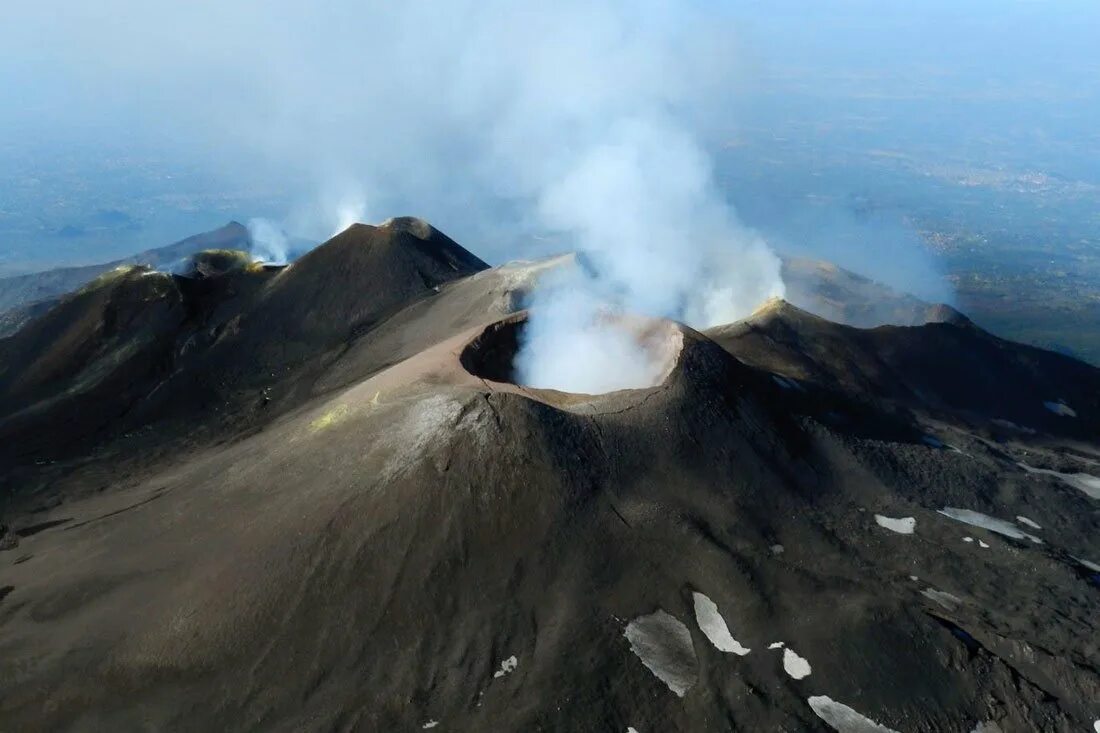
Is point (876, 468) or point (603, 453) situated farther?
point (876, 468)

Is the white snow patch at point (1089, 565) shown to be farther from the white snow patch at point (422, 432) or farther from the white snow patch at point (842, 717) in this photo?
the white snow patch at point (422, 432)

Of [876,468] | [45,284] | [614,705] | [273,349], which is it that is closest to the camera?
[614,705]

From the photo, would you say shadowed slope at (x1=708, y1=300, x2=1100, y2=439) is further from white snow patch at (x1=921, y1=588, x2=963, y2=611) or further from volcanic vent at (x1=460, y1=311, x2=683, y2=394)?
white snow patch at (x1=921, y1=588, x2=963, y2=611)

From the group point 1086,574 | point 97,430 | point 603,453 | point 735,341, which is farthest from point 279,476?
point 1086,574

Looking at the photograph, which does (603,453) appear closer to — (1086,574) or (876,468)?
(876,468)

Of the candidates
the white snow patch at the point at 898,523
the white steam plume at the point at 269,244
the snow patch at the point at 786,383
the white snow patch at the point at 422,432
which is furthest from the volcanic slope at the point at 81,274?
the white snow patch at the point at 898,523

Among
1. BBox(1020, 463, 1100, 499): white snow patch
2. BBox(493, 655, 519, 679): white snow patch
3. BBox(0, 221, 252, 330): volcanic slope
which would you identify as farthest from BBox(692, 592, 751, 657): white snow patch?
BBox(0, 221, 252, 330): volcanic slope
